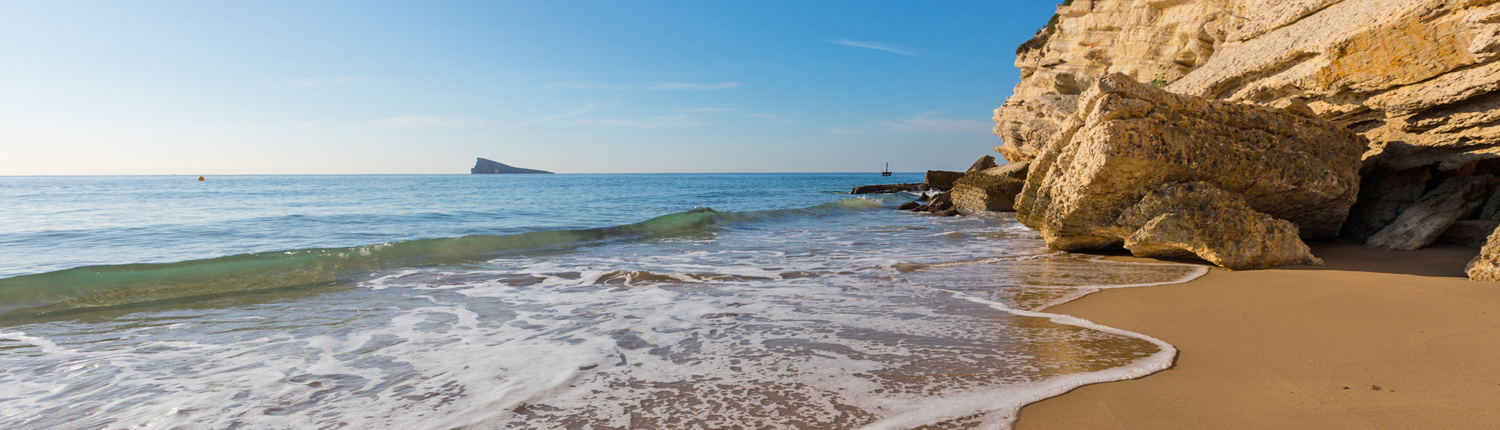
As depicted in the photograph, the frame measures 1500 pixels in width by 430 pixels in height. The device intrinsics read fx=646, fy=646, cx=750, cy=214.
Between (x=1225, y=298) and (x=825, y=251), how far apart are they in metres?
5.28

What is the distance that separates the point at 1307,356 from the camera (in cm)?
324

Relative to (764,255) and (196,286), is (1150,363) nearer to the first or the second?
(764,255)

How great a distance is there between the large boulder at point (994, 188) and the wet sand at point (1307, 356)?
1191cm

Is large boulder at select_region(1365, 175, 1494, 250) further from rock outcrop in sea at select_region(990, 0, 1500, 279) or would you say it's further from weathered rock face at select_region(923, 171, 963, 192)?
weathered rock face at select_region(923, 171, 963, 192)

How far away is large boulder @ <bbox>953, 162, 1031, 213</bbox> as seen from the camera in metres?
17.2

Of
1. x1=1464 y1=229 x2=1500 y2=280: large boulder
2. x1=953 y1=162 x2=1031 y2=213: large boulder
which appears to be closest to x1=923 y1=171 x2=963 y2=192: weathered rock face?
x1=953 y1=162 x2=1031 y2=213: large boulder

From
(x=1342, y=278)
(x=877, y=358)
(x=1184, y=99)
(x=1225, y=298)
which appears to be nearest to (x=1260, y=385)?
(x=877, y=358)

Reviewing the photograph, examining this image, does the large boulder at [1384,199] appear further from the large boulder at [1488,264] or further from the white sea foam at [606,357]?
the white sea foam at [606,357]

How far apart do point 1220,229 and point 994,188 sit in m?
11.6

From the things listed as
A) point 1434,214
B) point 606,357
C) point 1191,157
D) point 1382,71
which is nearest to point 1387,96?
point 1382,71

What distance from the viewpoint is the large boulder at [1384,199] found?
7.62m

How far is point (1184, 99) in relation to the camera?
6660 mm

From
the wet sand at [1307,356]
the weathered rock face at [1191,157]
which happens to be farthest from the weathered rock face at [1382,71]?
the wet sand at [1307,356]

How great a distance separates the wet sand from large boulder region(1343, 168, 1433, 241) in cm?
267
